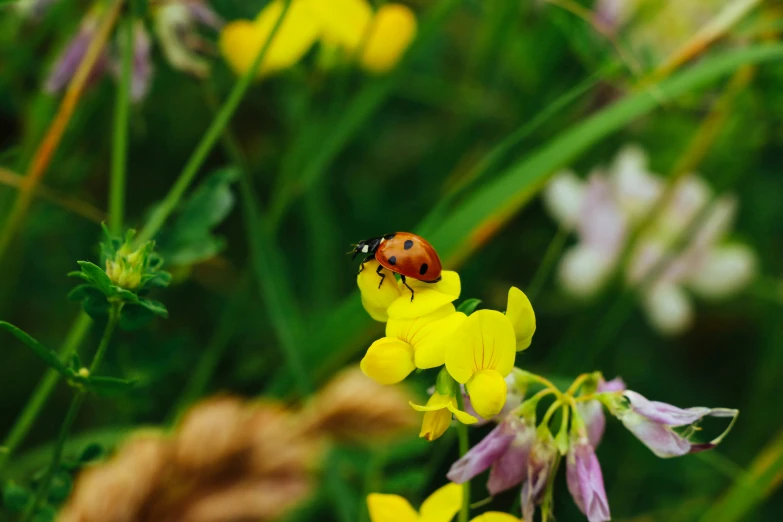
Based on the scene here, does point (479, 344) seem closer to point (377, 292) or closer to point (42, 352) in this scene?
point (377, 292)

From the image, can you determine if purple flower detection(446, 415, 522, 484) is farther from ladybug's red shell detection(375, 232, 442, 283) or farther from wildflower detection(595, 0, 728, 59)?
wildflower detection(595, 0, 728, 59)

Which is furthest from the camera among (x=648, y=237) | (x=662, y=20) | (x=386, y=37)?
(x=662, y=20)

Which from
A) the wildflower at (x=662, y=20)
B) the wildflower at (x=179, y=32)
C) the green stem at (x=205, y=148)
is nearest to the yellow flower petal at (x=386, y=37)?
the wildflower at (x=179, y=32)

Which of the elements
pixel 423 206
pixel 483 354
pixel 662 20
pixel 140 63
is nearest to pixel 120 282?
pixel 483 354

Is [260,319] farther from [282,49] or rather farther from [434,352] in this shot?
[434,352]

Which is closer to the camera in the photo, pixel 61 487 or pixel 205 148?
pixel 61 487

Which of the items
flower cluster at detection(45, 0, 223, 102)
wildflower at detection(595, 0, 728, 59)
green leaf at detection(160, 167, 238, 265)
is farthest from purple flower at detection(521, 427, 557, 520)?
wildflower at detection(595, 0, 728, 59)
